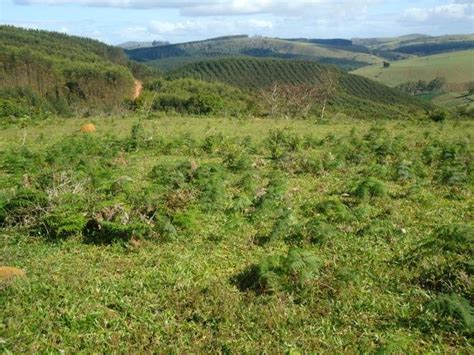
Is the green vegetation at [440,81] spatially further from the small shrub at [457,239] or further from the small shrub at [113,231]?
the small shrub at [113,231]

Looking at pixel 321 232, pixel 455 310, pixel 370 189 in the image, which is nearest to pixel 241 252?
pixel 321 232

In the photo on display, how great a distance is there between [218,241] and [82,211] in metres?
2.86

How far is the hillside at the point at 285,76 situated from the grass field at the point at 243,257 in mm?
123385

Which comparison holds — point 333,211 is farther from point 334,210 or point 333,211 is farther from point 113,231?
point 113,231

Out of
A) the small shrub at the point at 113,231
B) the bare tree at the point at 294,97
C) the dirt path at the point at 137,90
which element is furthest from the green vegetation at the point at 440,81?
the small shrub at the point at 113,231

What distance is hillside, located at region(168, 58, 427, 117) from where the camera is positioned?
464 feet

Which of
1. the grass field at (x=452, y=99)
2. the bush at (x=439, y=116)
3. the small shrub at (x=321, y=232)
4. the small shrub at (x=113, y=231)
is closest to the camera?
the small shrub at (x=321, y=232)

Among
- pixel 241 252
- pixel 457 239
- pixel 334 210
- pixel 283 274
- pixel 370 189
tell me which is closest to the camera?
pixel 283 274

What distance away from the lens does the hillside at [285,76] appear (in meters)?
141

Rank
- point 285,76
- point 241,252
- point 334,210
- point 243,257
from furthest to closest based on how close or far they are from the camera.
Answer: point 285,76
point 334,210
point 241,252
point 243,257

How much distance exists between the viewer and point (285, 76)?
169 metres

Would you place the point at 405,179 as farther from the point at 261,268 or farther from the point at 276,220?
the point at 261,268

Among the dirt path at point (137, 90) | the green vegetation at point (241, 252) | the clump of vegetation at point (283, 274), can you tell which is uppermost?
the clump of vegetation at point (283, 274)

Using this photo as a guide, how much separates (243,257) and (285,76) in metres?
166
